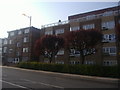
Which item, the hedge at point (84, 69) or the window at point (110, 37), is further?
the window at point (110, 37)

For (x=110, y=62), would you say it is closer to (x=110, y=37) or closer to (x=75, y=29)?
(x=110, y=37)

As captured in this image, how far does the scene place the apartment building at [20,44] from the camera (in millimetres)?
60062

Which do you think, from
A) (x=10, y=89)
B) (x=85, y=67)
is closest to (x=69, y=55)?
(x=85, y=67)

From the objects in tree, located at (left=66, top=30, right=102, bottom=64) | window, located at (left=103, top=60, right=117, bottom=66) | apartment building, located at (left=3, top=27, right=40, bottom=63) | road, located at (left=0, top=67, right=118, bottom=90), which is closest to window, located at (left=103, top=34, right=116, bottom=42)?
window, located at (left=103, top=60, right=117, bottom=66)

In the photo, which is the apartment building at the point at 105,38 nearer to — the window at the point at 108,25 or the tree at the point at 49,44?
the window at the point at 108,25

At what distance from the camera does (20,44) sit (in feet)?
210

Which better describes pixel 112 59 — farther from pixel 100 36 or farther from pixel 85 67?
pixel 85 67

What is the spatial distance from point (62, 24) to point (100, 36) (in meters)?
20.2

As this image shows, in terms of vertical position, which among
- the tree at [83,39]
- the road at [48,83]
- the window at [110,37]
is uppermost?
the window at [110,37]

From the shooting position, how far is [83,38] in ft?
104

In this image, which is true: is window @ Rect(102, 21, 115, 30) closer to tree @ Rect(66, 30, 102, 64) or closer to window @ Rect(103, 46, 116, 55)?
window @ Rect(103, 46, 116, 55)

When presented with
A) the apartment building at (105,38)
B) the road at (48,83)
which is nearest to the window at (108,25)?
the apartment building at (105,38)

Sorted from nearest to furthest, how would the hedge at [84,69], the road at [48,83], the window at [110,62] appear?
the road at [48,83]
the hedge at [84,69]
the window at [110,62]

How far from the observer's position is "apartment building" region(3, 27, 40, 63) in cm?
6006
